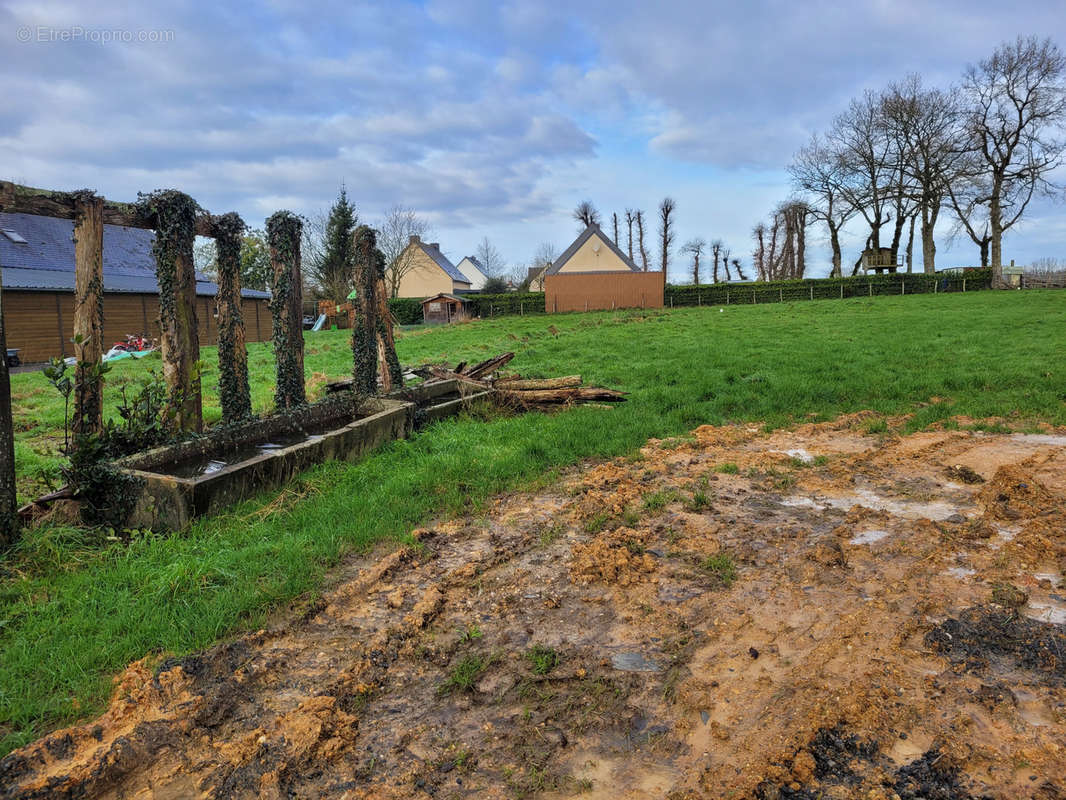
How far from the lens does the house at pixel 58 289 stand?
878 inches

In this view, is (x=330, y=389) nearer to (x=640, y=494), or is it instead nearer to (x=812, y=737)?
(x=640, y=494)

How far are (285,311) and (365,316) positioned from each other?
1.77 m

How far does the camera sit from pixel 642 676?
2936 mm

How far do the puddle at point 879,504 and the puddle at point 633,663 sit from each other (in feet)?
9.07

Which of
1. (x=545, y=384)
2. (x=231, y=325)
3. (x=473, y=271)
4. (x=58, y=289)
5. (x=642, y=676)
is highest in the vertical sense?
(x=473, y=271)

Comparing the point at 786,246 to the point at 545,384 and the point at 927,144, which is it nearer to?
the point at 927,144

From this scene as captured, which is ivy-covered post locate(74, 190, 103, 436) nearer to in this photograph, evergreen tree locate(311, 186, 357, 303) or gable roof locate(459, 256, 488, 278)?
evergreen tree locate(311, 186, 357, 303)

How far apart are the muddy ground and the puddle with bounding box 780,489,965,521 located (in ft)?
0.16

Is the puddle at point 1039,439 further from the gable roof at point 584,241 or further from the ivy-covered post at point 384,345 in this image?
the gable roof at point 584,241

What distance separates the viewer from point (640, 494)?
5637 mm

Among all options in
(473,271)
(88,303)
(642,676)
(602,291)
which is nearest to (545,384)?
(88,303)

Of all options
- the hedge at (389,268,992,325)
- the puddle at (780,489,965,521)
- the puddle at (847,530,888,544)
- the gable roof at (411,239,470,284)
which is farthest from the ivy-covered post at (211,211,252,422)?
the gable roof at (411,239,470,284)

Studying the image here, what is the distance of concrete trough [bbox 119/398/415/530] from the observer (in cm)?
462

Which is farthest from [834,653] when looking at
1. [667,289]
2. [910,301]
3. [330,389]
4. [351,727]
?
[667,289]
